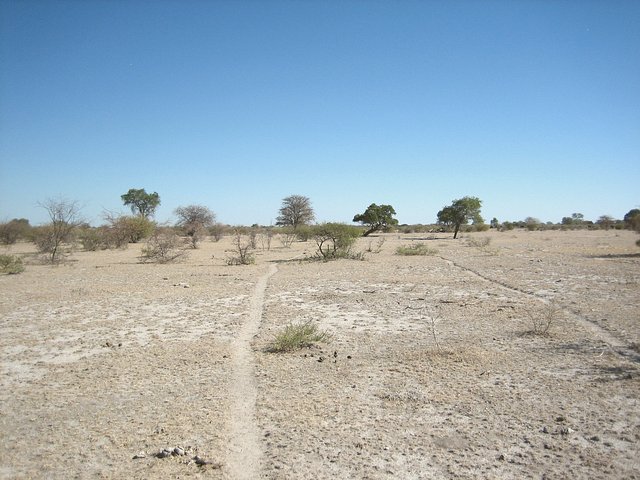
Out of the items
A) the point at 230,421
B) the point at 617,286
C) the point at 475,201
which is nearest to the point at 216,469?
the point at 230,421

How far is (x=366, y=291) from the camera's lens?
13.3 metres

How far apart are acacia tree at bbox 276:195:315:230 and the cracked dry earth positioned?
5322 cm

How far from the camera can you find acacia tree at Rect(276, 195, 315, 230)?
64.8 m

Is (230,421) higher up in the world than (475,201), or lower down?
lower down

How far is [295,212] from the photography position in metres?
65.2

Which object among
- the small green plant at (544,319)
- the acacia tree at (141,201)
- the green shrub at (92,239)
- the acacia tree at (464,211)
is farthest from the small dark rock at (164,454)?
the acacia tree at (141,201)

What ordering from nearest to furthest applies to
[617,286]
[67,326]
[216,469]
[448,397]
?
1. [216,469]
2. [448,397]
3. [67,326]
4. [617,286]

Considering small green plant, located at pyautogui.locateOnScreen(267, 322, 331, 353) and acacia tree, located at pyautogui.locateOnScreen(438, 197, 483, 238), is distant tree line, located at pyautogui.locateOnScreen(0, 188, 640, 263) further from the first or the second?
small green plant, located at pyautogui.locateOnScreen(267, 322, 331, 353)

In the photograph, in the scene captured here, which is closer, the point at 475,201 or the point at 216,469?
the point at 216,469

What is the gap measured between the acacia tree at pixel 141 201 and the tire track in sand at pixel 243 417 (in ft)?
230

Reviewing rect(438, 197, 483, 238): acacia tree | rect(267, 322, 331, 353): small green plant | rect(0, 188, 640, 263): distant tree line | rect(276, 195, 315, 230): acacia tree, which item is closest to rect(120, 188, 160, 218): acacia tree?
rect(0, 188, 640, 263): distant tree line

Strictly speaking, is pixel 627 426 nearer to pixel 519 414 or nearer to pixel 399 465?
pixel 519 414

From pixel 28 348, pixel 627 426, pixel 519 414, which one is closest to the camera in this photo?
pixel 627 426

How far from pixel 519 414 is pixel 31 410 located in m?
5.85
